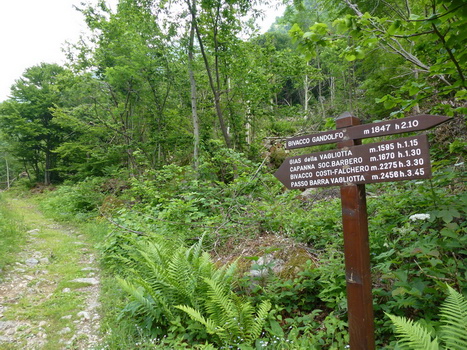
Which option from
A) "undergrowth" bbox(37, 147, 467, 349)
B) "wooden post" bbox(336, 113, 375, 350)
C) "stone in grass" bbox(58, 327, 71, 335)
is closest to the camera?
"wooden post" bbox(336, 113, 375, 350)

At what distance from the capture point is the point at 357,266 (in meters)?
2.27

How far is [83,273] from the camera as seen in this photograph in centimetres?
555

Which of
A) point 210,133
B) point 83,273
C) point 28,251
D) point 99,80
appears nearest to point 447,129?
point 83,273

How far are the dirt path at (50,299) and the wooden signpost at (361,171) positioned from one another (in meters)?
2.80

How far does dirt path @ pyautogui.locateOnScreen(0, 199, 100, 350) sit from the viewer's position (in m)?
3.42

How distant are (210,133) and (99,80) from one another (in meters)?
Answer: 4.90

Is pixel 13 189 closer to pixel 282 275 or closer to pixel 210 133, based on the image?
pixel 210 133

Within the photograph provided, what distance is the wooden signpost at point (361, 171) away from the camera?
201cm

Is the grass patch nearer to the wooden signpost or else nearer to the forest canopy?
the forest canopy

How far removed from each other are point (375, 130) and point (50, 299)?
5.07m

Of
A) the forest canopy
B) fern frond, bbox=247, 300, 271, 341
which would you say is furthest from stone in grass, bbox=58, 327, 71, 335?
the forest canopy

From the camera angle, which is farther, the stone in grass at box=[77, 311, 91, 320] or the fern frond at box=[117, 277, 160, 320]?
the stone in grass at box=[77, 311, 91, 320]

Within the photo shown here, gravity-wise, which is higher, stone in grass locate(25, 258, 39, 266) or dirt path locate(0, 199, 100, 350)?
stone in grass locate(25, 258, 39, 266)

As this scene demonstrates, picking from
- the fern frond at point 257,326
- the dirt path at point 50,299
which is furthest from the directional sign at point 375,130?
the dirt path at point 50,299
